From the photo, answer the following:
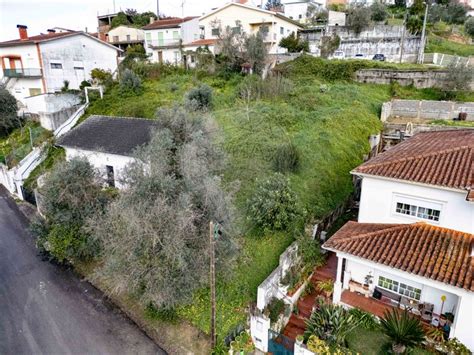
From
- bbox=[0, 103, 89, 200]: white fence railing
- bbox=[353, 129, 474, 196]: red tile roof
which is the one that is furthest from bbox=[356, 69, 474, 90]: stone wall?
bbox=[0, 103, 89, 200]: white fence railing

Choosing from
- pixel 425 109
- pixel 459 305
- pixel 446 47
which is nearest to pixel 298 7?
pixel 446 47

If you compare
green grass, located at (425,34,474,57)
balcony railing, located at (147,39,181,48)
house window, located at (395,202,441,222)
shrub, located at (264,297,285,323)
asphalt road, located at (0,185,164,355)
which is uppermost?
balcony railing, located at (147,39,181,48)

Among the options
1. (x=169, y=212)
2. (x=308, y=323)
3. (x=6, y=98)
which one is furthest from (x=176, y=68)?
(x=308, y=323)

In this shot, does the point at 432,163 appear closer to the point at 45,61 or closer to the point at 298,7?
the point at 45,61

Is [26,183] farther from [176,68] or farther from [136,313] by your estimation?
[176,68]

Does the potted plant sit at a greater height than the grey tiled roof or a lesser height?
lesser

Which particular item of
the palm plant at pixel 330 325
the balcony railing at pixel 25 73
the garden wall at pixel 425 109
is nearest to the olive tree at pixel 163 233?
the palm plant at pixel 330 325

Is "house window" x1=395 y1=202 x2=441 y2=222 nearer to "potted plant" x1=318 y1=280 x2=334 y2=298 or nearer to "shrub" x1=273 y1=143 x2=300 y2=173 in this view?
"potted plant" x1=318 y1=280 x2=334 y2=298
